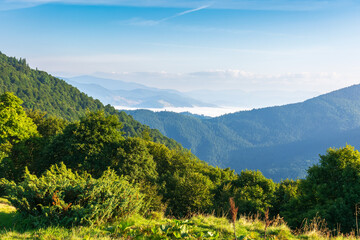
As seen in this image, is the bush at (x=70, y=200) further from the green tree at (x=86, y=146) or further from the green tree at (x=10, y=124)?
the green tree at (x=10, y=124)

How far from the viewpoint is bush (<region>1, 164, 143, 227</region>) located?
27.0 ft

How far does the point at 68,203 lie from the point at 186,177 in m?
28.7

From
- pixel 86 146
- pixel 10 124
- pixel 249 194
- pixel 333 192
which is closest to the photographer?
pixel 333 192

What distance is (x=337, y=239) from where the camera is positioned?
9.28m

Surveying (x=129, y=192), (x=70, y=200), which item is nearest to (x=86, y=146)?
(x=70, y=200)

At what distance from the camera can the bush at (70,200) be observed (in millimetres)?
8219

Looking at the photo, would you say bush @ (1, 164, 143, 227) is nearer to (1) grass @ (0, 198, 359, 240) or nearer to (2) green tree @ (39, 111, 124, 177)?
(1) grass @ (0, 198, 359, 240)

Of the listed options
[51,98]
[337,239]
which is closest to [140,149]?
[337,239]

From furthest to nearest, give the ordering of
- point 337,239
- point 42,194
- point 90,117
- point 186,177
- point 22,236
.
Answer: point 186,177 → point 90,117 → point 337,239 → point 42,194 → point 22,236

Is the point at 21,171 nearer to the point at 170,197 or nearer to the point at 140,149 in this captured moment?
the point at 140,149

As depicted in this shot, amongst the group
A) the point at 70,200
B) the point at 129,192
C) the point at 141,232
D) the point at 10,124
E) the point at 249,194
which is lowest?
the point at 249,194

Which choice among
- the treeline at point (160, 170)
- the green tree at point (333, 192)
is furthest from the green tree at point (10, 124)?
the green tree at point (333, 192)

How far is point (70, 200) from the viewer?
903cm

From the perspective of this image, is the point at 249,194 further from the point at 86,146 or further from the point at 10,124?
the point at 10,124
